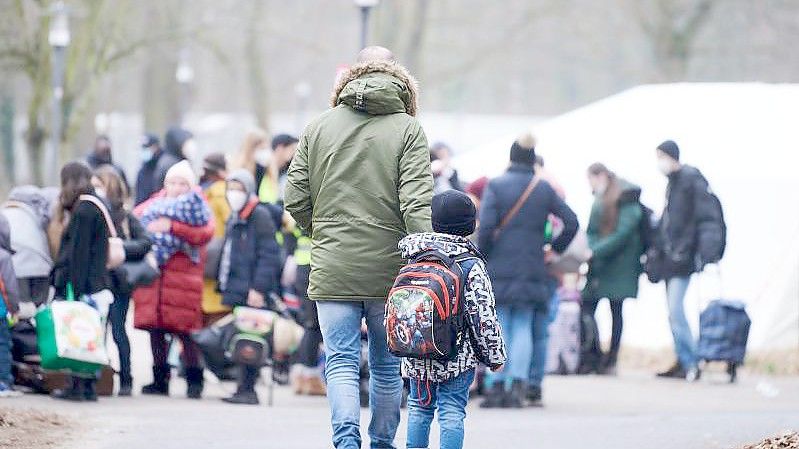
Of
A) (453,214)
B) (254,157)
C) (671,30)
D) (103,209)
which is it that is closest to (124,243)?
(103,209)

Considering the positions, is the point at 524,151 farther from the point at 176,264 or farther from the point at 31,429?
the point at 31,429

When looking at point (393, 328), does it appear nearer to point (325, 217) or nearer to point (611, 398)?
point (325, 217)

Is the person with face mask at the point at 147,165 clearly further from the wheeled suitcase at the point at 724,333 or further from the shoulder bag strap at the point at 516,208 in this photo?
the shoulder bag strap at the point at 516,208

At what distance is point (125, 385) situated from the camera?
12.5 metres

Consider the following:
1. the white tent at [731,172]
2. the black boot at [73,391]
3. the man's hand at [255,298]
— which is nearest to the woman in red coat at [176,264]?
the man's hand at [255,298]

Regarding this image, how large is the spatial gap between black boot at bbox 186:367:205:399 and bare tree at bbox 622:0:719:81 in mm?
21214

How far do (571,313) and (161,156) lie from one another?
4572mm

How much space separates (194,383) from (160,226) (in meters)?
1.24

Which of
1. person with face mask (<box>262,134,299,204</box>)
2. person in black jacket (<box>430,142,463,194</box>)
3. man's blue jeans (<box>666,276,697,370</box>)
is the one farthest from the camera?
man's blue jeans (<box>666,276,697,370</box>)

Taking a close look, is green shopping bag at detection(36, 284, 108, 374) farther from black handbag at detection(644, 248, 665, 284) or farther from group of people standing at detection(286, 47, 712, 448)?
black handbag at detection(644, 248, 665, 284)

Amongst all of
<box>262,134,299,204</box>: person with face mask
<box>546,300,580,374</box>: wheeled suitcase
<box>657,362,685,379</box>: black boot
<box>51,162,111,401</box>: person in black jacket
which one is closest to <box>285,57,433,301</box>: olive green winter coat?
<box>51,162,111,401</box>: person in black jacket

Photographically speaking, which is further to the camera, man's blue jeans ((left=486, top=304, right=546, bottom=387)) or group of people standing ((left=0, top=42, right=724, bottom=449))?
man's blue jeans ((left=486, top=304, right=546, bottom=387))

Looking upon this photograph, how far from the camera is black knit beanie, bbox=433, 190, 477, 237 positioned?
7.83m

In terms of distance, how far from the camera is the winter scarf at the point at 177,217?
12000 mm
